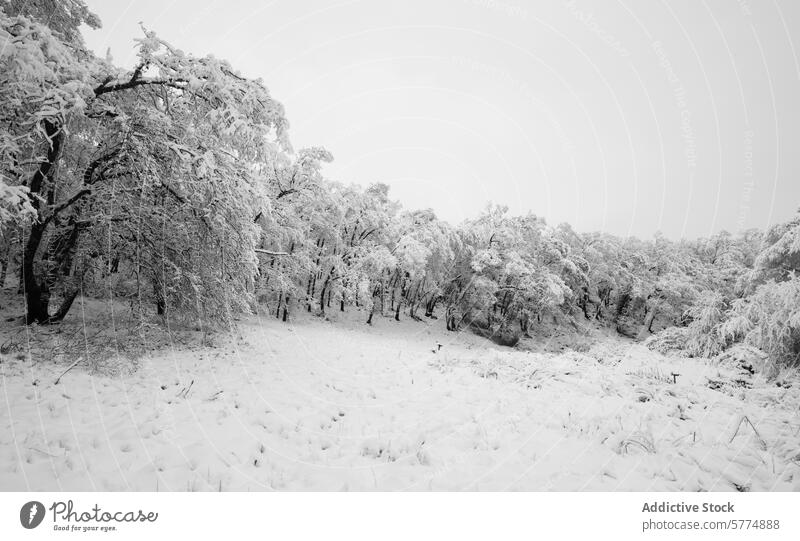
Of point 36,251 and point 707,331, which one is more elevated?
point 707,331

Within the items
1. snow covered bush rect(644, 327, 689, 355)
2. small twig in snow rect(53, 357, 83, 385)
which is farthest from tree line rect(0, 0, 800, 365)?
small twig in snow rect(53, 357, 83, 385)

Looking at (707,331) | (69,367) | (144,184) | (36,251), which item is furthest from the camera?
(707,331)

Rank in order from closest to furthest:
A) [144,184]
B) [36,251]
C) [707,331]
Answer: [144,184]
[36,251]
[707,331]

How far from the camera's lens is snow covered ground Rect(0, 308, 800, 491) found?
4281 millimetres

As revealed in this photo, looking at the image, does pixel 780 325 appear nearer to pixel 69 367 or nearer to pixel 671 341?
pixel 671 341

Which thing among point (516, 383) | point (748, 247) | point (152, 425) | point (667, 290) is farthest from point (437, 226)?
point (748, 247)

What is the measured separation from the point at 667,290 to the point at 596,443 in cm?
4352

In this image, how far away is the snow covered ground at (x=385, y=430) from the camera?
14.0ft

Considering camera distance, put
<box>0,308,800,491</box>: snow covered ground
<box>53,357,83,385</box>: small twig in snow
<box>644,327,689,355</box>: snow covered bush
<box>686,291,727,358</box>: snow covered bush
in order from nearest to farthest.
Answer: <box>0,308,800,491</box>: snow covered ground → <box>53,357,83,385</box>: small twig in snow → <box>686,291,727,358</box>: snow covered bush → <box>644,327,689,355</box>: snow covered bush

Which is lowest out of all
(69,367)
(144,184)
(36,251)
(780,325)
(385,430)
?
(69,367)

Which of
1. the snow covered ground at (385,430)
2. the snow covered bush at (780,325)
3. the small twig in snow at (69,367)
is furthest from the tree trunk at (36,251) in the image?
the snow covered bush at (780,325)

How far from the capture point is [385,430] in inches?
237

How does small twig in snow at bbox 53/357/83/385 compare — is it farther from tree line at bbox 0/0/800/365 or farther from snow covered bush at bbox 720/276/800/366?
snow covered bush at bbox 720/276/800/366

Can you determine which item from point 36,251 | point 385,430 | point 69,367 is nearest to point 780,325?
point 385,430
